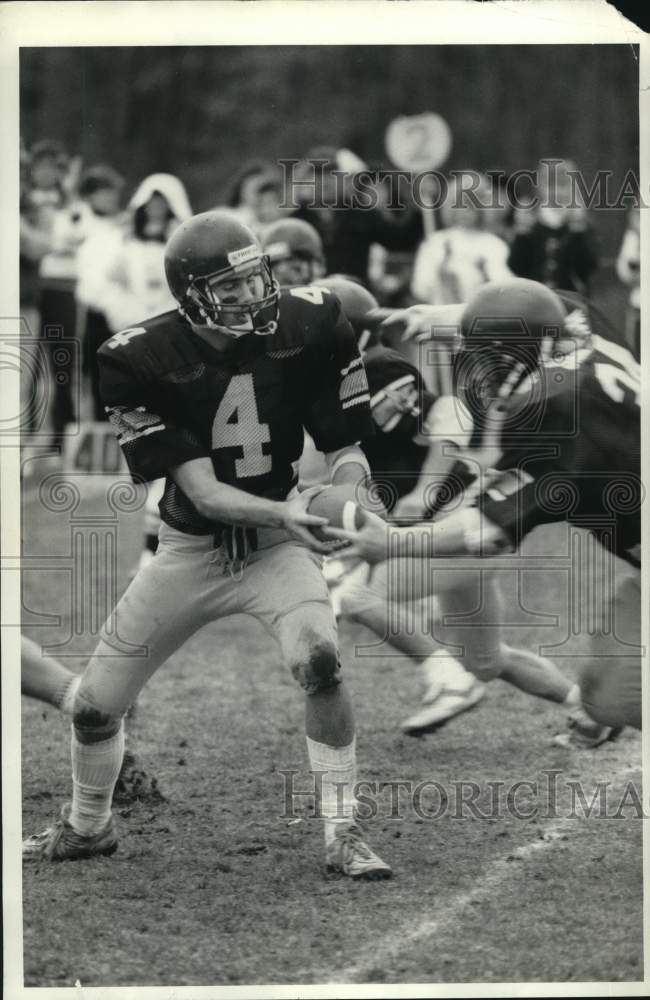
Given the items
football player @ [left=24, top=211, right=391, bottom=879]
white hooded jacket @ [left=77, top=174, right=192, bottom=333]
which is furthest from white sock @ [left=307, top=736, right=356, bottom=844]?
white hooded jacket @ [left=77, top=174, right=192, bottom=333]

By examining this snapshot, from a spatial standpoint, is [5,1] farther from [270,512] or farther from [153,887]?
[153,887]

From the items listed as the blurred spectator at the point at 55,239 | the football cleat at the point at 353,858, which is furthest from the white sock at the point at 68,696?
the blurred spectator at the point at 55,239

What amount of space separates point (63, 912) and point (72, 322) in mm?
4400

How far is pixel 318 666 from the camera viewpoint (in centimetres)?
333

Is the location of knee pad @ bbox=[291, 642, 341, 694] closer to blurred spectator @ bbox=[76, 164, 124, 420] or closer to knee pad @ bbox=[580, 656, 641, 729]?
knee pad @ bbox=[580, 656, 641, 729]

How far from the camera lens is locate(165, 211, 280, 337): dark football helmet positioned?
3426mm

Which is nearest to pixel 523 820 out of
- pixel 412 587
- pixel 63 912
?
pixel 412 587

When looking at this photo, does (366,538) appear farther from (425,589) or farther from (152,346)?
(425,589)

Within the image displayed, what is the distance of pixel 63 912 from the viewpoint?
3.37m

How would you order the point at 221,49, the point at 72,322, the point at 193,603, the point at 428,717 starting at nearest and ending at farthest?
the point at 193,603 < the point at 221,49 < the point at 428,717 < the point at 72,322

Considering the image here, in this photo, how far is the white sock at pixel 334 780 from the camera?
11.3 ft

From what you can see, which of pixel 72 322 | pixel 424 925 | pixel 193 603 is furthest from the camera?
pixel 72 322

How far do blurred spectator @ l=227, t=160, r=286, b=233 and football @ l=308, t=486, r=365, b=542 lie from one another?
3.94 metres

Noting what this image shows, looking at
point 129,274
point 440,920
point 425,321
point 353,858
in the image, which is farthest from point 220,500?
point 129,274
